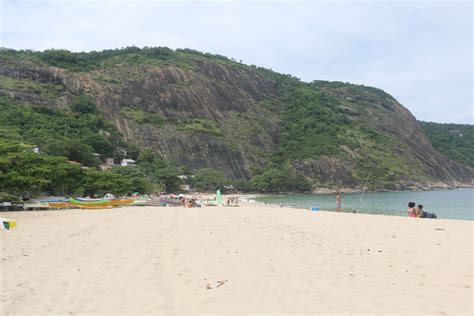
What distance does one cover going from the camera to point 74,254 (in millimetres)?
9688

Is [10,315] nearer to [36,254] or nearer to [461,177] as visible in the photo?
[36,254]

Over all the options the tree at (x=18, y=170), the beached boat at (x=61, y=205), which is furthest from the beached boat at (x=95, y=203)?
the tree at (x=18, y=170)

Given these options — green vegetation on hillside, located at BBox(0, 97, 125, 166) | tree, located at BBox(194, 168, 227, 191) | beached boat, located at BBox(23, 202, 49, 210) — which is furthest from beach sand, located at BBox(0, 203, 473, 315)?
tree, located at BBox(194, 168, 227, 191)

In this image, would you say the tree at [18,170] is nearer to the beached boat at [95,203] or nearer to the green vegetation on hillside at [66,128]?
the beached boat at [95,203]

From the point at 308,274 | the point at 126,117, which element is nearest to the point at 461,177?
the point at 126,117

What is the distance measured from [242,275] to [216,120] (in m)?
125

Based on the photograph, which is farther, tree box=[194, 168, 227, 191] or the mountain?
the mountain

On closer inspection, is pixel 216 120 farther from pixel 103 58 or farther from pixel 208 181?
pixel 103 58

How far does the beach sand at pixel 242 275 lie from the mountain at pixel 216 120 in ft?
250

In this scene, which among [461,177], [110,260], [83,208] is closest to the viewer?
[110,260]

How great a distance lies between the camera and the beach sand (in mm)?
5418

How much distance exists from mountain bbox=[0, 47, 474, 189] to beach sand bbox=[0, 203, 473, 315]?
76284 mm

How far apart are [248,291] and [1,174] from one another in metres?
25.2

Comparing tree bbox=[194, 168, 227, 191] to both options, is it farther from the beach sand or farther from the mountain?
the beach sand
